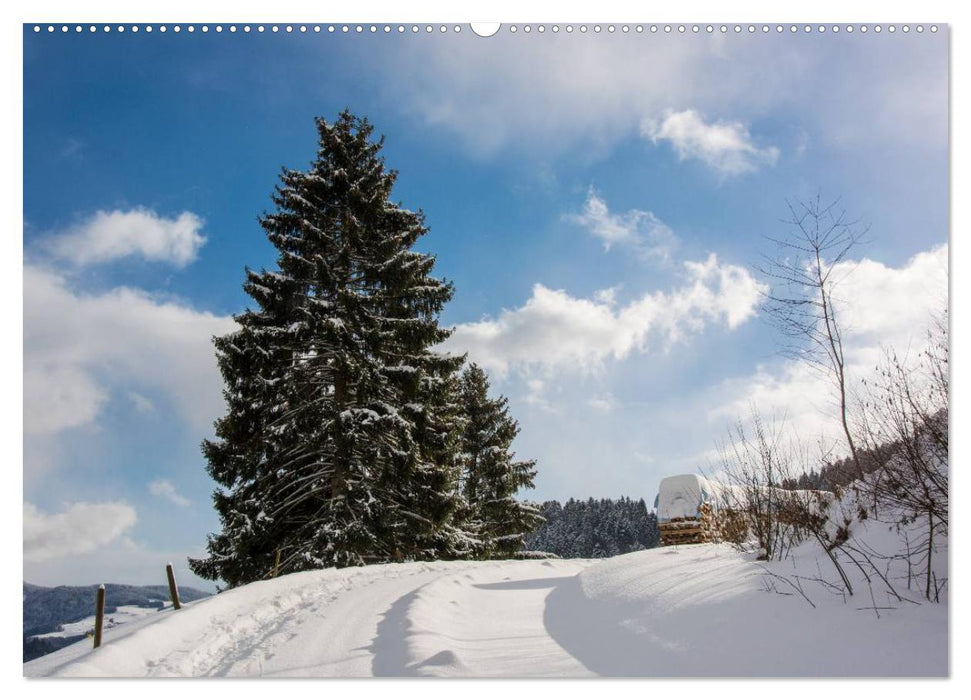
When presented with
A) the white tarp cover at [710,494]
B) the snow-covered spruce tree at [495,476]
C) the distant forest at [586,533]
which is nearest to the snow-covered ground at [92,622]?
the white tarp cover at [710,494]

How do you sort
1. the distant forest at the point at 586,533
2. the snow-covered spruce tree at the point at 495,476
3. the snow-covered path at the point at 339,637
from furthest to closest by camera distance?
1. the snow-covered spruce tree at the point at 495,476
2. the distant forest at the point at 586,533
3. the snow-covered path at the point at 339,637

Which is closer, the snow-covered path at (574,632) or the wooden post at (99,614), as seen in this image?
the snow-covered path at (574,632)

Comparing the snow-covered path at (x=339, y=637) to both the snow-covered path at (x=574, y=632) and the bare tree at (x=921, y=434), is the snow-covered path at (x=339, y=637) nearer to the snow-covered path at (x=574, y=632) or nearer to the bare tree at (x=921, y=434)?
the snow-covered path at (x=574, y=632)

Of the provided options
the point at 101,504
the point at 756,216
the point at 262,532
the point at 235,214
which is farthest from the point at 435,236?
the point at 262,532

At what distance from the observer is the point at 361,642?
4.73 m

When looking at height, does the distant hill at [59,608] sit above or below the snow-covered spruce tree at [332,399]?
below

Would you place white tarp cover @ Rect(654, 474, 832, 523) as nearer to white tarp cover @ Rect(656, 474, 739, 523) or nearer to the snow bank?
white tarp cover @ Rect(656, 474, 739, 523)

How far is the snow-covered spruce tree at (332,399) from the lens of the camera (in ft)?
37.7

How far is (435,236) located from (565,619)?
12.3 feet

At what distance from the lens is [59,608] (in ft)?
13.3

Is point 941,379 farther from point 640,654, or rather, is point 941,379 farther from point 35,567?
point 35,567

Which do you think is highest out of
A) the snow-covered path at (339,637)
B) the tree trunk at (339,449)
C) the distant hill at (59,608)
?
the tree trunk at (339,449)

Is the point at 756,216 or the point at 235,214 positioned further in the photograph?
the point at 235,214

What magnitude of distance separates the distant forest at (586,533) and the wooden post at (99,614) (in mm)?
7674
